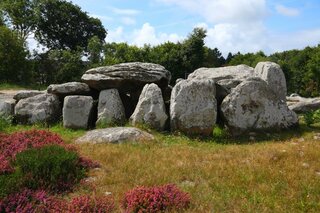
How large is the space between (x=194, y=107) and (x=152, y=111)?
1.95 metres

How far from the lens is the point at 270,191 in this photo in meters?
9.24

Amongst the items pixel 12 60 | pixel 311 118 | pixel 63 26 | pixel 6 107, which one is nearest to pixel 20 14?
pixel 63 26

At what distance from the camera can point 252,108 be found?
17594 mm

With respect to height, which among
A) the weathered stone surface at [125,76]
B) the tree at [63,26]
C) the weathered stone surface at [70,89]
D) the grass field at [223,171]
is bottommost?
the grass field at [223,171]

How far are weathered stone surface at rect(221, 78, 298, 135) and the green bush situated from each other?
8287mm

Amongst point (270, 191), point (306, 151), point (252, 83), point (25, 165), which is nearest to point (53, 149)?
point (25, 165)

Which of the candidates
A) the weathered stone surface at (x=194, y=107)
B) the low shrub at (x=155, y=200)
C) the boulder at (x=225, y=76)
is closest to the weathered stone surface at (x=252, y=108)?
the weathered stone surface at (x=194, y=107)

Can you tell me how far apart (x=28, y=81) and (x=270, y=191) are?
35945 mm

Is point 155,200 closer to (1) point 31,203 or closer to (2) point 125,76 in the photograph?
(1) point 31,203

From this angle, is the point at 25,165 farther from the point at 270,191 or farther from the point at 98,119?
the point at 98,119

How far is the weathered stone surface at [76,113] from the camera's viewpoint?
63.1 feet

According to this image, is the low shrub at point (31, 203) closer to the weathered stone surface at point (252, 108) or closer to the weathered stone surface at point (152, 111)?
the weathered stone surface at point (152, 111)

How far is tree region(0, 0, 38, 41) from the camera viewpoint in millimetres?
59375

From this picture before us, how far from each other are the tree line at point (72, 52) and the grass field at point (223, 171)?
27.6 m
